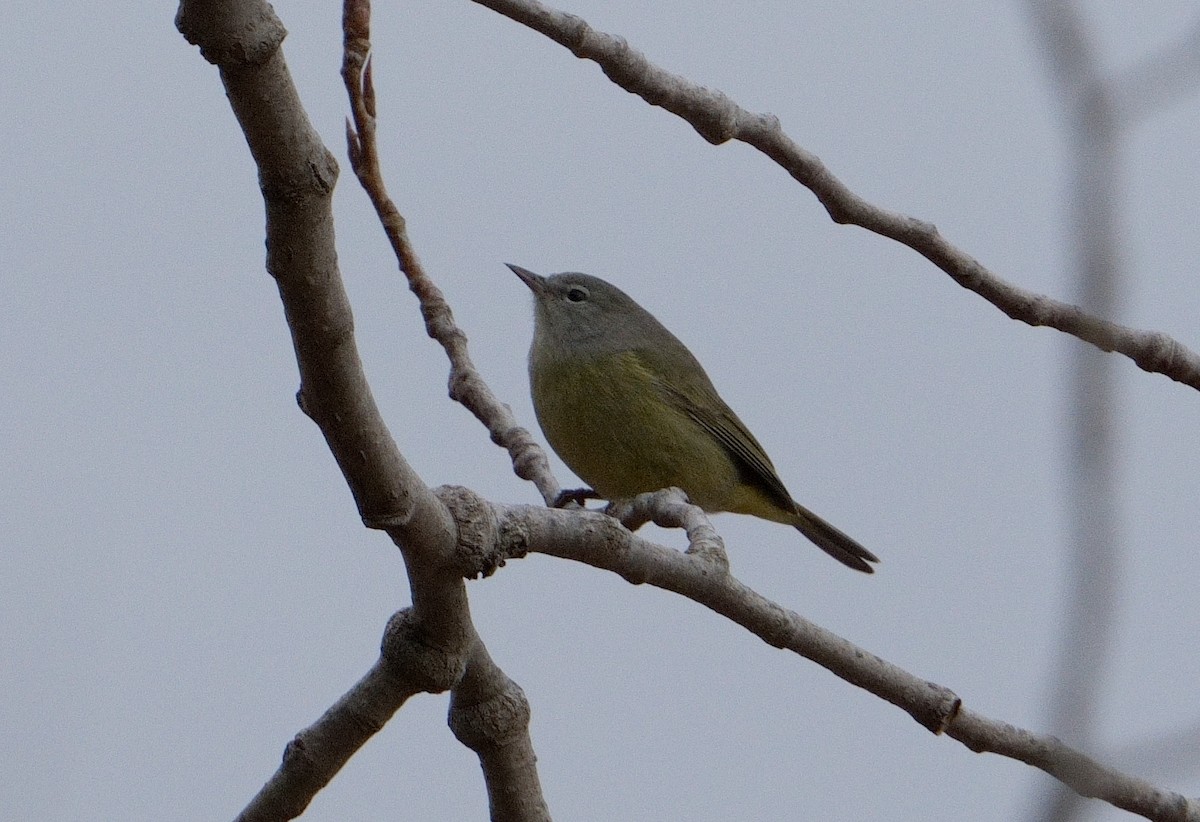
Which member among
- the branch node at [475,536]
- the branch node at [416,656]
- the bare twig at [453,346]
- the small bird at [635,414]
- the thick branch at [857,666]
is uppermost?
the small bird at [635,414]

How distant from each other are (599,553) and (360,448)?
596 mm

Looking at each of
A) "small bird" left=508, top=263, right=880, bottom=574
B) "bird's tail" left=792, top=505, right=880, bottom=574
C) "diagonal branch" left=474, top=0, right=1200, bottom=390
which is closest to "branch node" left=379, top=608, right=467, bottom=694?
"diagonal branch" left=474, top=0, right=1200, bottom=390

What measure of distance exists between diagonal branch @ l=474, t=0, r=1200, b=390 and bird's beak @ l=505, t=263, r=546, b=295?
4.54m

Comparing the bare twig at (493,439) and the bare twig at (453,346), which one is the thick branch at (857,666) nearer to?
the bare twig at (493,439)

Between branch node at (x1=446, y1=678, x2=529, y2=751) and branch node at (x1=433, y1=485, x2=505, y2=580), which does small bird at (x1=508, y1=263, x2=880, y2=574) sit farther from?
branch node at (x1=433, y1=485, x2=505, y2=580)

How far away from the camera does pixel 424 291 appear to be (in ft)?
14.0

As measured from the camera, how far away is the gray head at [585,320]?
6.84 m

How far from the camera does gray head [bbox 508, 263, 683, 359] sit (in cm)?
684

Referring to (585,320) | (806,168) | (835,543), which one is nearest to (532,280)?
(585,320)

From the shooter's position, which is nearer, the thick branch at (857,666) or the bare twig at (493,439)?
the thick branch at (857,666)

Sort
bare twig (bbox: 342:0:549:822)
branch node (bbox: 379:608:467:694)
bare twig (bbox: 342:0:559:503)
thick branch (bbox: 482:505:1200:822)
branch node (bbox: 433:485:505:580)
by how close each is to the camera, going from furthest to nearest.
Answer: bare twig (bbox: 342:0:559:503), bare twig (bbox: 342:0:549:822), thick branch (bbox: 482:505:1200:822), branch node (bbox: 379:608:467:694), branch node (bbox: 433:485:505:580)

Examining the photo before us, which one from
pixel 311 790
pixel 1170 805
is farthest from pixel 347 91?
pixel 1170 805

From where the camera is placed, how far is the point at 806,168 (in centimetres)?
292

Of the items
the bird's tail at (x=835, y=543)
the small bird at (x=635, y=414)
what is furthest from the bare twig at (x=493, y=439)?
the bird's tail at (x=835, y=543)
